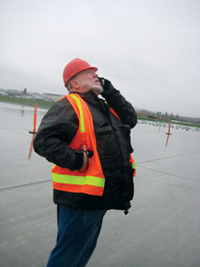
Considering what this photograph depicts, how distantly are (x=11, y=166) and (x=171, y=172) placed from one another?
143 inches

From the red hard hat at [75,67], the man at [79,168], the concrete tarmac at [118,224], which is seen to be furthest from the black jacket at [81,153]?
the concrete tarmac at [118,224]

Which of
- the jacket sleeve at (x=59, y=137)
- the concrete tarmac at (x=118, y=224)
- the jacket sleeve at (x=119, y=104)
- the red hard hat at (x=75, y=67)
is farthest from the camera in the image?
the concrete tarmac at (x=118, y=224)

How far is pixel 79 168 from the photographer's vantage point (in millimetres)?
1482

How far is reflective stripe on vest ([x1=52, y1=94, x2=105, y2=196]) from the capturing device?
1.50 meters

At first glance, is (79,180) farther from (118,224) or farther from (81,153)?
(118,224)

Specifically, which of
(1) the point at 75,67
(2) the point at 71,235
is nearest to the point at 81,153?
(2) the point at 71,235

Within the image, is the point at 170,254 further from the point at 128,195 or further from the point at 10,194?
the point at 10,194

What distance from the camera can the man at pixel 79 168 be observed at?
149cm

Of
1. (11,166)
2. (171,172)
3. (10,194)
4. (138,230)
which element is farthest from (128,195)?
(171,172)

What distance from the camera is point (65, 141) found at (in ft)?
5.21

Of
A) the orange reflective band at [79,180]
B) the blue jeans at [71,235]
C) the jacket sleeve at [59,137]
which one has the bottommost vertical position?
the blue jeans at [71,235]

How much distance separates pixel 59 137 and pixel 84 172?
0.97 ft

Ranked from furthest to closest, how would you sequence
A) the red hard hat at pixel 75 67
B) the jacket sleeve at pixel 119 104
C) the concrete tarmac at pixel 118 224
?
the concrete tarmac at pixel 118 224, the jacket sleeve at pixel 119 104, the red hard hat at pixel 75 67

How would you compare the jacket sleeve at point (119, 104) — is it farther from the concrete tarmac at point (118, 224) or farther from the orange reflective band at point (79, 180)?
the concrete tarmac at point (118, 224)
